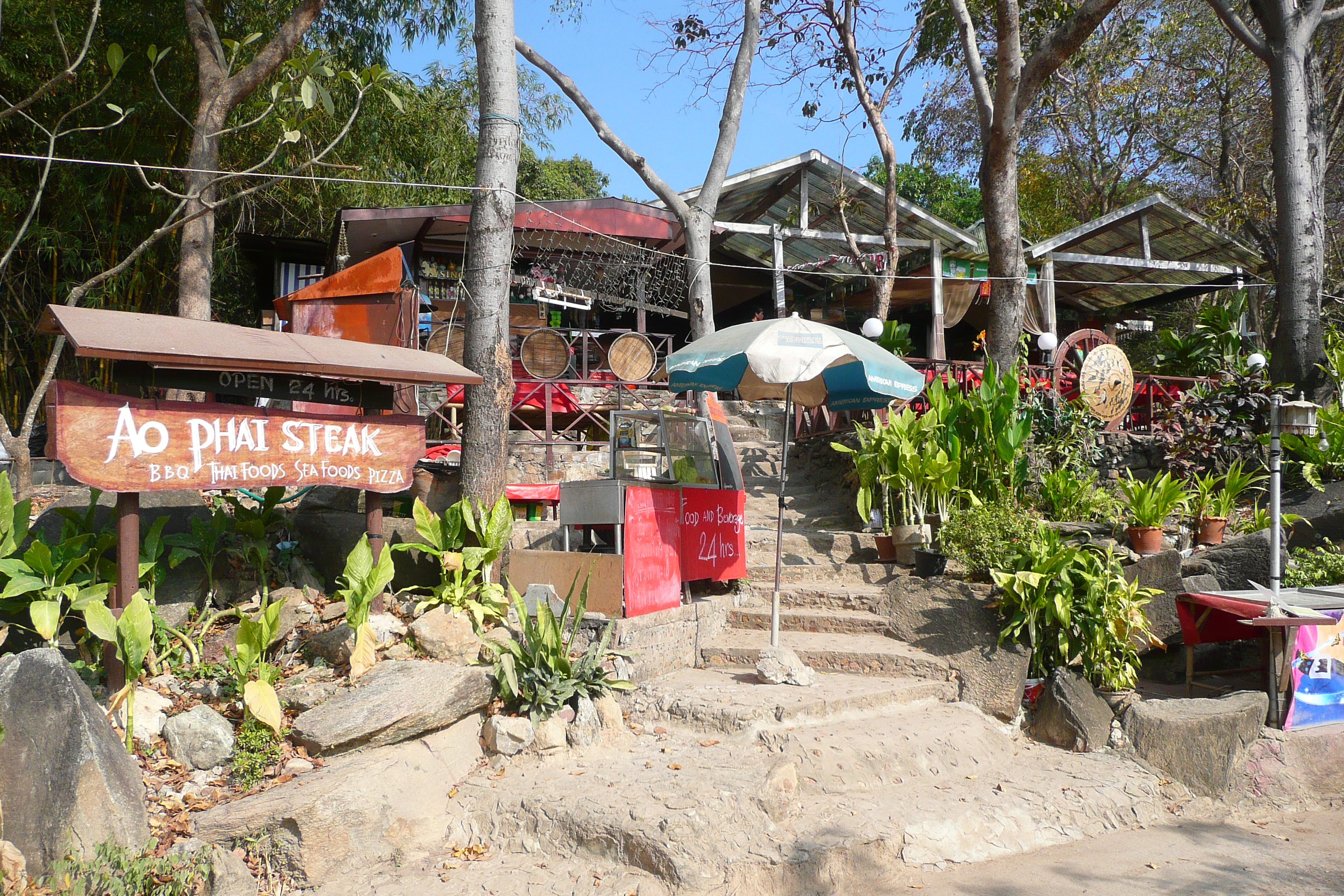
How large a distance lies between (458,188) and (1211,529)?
7.18 meters

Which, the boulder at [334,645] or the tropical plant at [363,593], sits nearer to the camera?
the tropical plant at [363,593]

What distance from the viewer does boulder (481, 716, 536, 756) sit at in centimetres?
454

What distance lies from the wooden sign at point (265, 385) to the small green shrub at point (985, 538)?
14.1 feet

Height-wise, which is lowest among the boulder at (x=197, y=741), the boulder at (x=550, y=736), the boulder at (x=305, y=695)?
the boulder at (x=550, y=736)

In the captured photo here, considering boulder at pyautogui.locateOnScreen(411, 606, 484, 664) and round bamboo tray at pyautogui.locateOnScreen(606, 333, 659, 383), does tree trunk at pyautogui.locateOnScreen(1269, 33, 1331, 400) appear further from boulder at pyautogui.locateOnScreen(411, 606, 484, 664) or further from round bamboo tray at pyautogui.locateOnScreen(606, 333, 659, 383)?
boulder at pyautogui.locateOnScreen(411, 606, 484, 664)

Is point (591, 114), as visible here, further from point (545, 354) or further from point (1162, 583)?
point (1162, 583)

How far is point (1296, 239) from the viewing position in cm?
1000

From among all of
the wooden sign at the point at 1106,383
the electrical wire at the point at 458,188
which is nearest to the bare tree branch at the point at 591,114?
the electrical wire at the point at 458,188

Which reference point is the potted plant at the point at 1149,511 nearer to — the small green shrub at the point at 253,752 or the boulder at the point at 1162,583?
the boulder at the point at 1162,583

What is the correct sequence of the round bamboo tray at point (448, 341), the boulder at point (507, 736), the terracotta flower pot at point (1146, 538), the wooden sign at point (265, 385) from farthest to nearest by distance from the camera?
1. the round bamboo tray at point (448, 341)
2. the terracotta flower pot at point (1146, 538)
3. the wooden sign at point (265, 385)
4. the boulder at point (507, 736)

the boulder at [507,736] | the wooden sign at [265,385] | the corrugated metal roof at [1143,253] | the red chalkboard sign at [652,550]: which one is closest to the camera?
the boulder at [507,736]

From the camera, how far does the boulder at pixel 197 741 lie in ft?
13.4

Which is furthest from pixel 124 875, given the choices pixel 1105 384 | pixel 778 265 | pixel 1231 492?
pixel 778 265

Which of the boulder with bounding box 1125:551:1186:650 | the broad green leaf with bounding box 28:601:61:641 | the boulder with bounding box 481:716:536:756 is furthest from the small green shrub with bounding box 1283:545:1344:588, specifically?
the broad green leaf with bounding box 28:601:61:641
